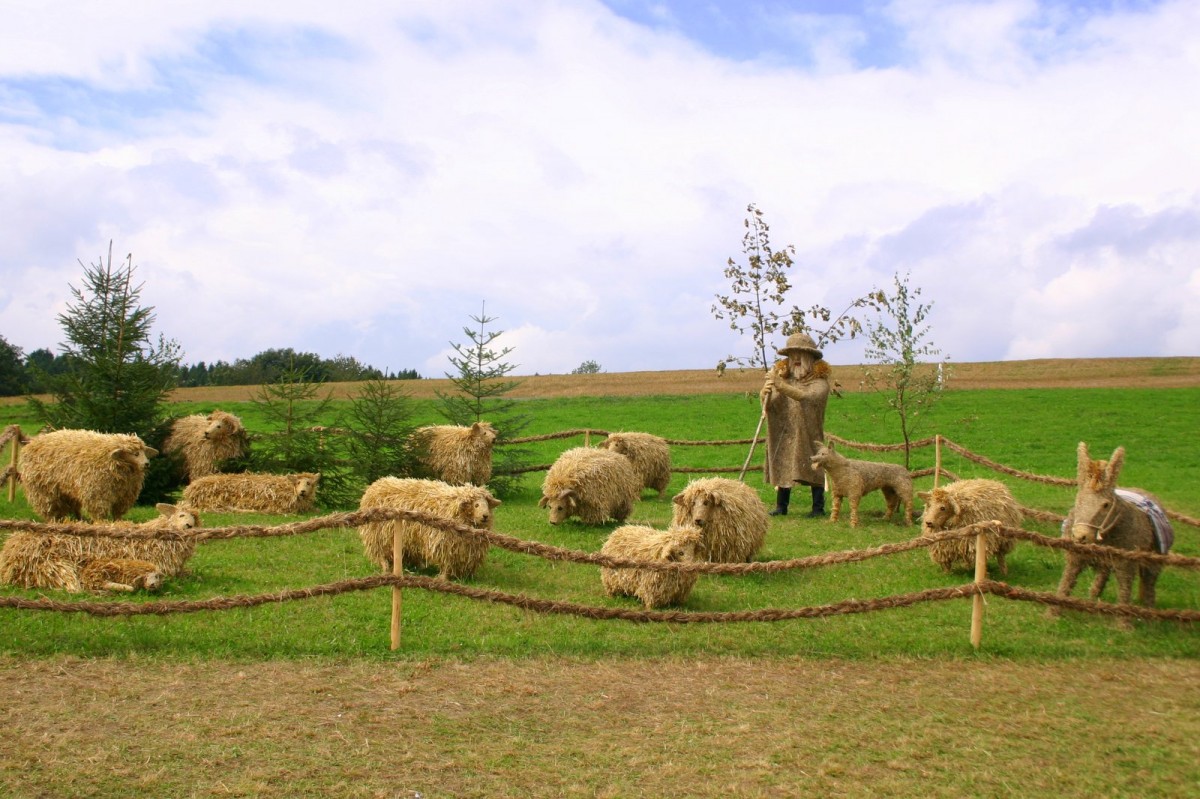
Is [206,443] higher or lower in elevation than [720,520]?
higher

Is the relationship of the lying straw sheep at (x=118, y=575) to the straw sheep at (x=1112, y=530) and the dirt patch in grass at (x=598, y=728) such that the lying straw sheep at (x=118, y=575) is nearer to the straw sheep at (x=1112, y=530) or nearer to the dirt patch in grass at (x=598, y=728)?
the dirt patch in grass at (x=598, y=728)

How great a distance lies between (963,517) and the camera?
34.4 feet

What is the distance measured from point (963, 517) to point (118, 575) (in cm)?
879

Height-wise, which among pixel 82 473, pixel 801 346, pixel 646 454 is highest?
pixel 801 346

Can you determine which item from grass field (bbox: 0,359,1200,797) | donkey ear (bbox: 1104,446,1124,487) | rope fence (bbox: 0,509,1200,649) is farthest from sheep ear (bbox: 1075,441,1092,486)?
grass field (bbox: 0,359,1200,797)

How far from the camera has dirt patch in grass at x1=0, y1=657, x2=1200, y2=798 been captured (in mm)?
5273

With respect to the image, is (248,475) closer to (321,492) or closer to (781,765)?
(321,492)

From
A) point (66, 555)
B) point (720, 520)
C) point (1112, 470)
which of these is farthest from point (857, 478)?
point (66, 555)

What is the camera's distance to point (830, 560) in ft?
26.9

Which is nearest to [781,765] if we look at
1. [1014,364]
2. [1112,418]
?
[1112,418]

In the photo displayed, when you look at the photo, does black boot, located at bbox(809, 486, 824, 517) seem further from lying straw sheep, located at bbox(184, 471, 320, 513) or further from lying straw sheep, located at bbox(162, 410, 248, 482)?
lying straw sheep, located at bbox(162, 410, 248, 482)

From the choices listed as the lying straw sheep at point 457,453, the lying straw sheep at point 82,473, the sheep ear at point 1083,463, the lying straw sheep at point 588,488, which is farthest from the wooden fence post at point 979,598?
the lying straw sheep at point 82,473

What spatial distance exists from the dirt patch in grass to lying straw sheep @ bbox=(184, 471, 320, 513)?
6422 millimetres

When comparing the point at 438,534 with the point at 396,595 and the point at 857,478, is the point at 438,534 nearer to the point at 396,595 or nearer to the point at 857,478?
the point at 396,595
